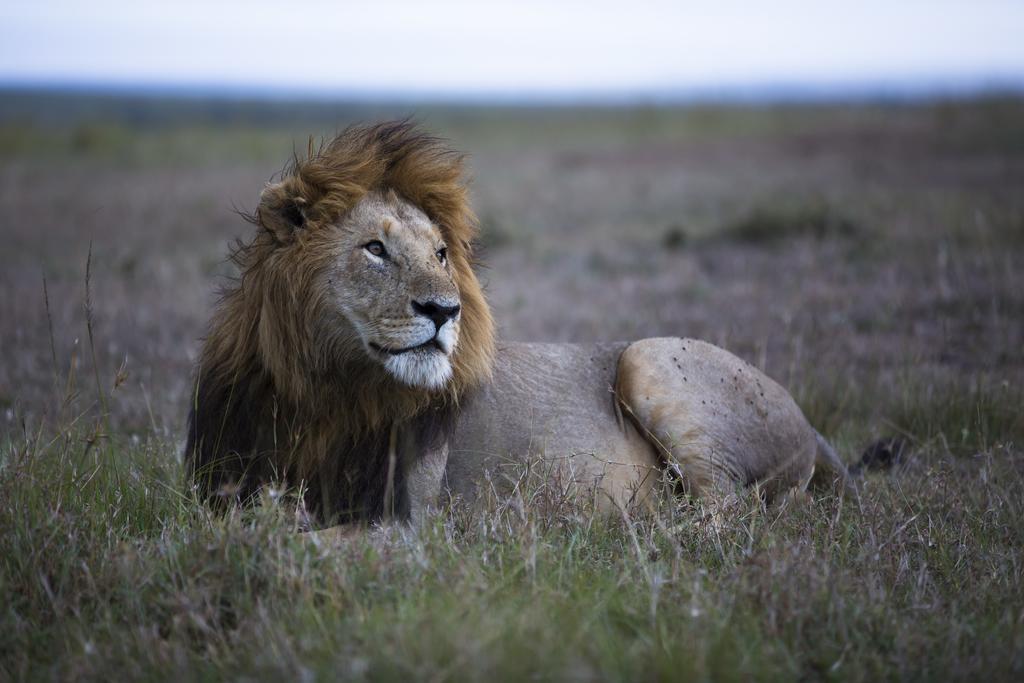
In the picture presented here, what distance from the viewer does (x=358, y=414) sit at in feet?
13.1

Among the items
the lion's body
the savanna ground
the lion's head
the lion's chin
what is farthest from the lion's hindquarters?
the lion's chin

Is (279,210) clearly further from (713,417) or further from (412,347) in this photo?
(713,417)

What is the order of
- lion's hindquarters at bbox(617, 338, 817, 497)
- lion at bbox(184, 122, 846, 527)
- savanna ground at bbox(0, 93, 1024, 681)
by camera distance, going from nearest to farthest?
savanna ground at bbox(0, 93, 1024, 681)
lion at bbox(184, 122, 846, 527)
lion's hindquarters at bbox(617, 338, 817, 497)

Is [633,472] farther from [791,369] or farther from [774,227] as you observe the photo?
[774,227]

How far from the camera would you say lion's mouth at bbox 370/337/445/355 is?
12.2ft

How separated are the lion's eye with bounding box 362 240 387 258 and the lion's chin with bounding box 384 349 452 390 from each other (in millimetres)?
464

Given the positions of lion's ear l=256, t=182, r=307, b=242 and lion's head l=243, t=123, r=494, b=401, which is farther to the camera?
lion's ear l=256, t=182, r=307, b=242

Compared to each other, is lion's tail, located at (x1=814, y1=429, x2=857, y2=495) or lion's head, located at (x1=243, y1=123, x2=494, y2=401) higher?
lion's head, located at (x1=243, y1=123, x2=494, y2=401)

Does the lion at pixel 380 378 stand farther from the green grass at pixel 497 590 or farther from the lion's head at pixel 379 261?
the green grass at pixel 497 590

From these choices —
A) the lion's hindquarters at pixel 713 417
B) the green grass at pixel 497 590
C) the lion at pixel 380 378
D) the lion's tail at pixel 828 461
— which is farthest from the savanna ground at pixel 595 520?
the lion's hindquarters at pixel 713 417

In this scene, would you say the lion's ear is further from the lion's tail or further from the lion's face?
the lion's tail

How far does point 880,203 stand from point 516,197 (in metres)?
7.32

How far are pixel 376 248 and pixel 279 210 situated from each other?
1.46 ft

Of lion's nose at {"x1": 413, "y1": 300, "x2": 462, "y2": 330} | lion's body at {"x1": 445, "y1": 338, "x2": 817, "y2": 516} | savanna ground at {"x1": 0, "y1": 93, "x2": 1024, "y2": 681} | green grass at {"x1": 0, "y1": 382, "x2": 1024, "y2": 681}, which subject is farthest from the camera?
lion's body at {"x1": 445, "y1": 338, "x2": 817, "y2": 516}
